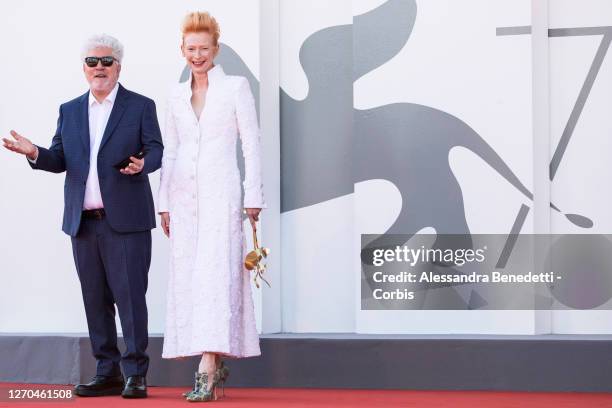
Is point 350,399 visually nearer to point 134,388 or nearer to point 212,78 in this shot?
point 134,388

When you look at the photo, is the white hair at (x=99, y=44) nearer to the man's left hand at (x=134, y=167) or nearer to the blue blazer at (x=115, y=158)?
the blue blazer at (x=115, y=158)

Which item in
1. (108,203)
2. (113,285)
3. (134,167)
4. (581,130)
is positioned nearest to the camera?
(134,167)

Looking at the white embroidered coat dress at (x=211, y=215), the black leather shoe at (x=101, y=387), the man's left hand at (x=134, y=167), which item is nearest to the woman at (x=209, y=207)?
the white embroidered coat dress at (x=211, y=215)

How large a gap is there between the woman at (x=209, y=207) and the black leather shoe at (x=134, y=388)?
0.71ft

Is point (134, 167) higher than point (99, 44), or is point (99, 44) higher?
point (99, 44)

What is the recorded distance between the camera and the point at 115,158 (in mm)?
5633

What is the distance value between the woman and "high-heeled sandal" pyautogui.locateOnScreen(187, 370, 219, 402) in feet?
0.05

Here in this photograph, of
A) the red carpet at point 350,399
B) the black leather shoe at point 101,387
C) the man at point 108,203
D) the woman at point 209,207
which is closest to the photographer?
the red carpet at point 350,399

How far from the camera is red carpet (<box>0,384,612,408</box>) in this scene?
17.6 feet

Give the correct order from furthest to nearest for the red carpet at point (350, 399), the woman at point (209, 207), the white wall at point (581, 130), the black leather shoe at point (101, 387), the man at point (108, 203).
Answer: the white wall at point (581, 130) → the black leather shoe at point (101, 387) → the man at point (108, 203) → the woman at point (209, 207) → the red carpet at point (350, 399)

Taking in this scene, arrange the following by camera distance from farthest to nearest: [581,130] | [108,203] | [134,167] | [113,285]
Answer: [581,130], [113,285], [108,203], [134,167]

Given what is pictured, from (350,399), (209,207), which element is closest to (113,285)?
(209,207)

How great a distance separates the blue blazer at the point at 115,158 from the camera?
18.4 feet

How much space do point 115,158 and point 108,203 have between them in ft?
0.77
